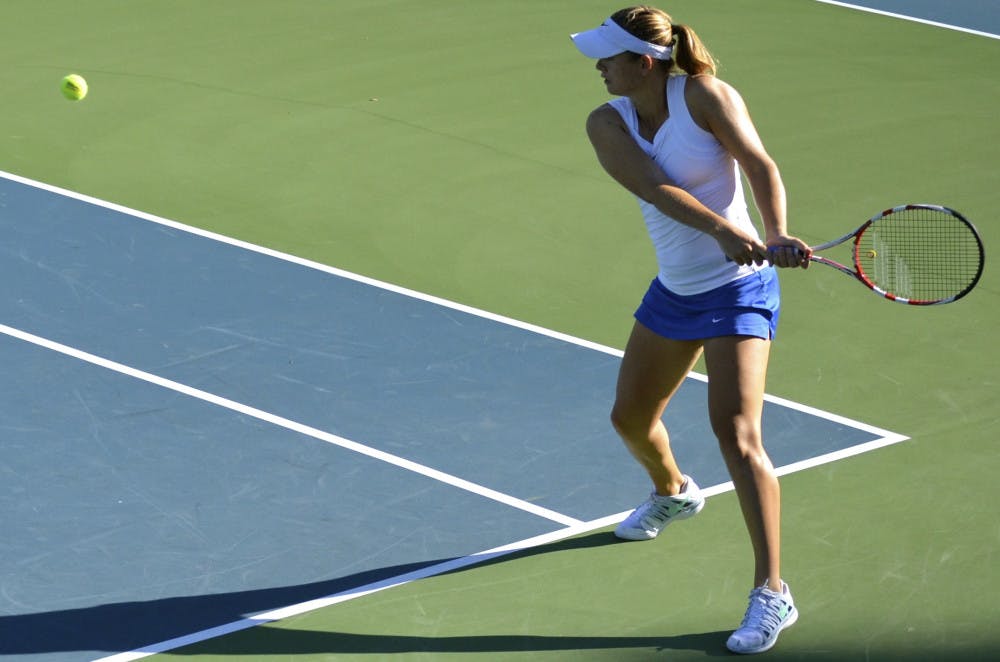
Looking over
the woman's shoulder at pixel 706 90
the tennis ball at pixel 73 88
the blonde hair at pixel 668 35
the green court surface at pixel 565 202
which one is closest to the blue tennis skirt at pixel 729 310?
the woman's shoulder at pixel 706 90

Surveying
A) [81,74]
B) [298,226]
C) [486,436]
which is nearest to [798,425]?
[486,436]

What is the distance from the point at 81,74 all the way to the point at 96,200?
9.41 feet

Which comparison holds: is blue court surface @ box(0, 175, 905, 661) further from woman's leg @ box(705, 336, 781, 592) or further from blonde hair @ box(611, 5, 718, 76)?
blonde hair @ box(611, 5, 718, 76)

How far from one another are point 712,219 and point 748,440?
2.26 feet

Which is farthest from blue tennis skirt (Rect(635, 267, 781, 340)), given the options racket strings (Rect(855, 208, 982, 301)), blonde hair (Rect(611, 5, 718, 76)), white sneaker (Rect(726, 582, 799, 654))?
white sneaker (Rect(726, 582, 799, 654))

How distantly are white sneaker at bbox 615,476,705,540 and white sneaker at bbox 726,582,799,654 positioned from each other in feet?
2.72

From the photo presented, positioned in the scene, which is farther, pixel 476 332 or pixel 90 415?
pixel 476 332

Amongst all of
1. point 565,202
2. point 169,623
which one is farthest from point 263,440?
point 565,202

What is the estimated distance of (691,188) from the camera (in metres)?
5.18

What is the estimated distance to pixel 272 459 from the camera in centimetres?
676

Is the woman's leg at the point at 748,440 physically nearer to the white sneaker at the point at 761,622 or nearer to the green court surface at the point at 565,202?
the white sneaker at the point at 761,622

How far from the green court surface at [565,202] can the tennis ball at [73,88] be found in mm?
119

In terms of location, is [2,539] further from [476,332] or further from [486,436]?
[476,332]

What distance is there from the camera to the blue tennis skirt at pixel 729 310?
521 cm
